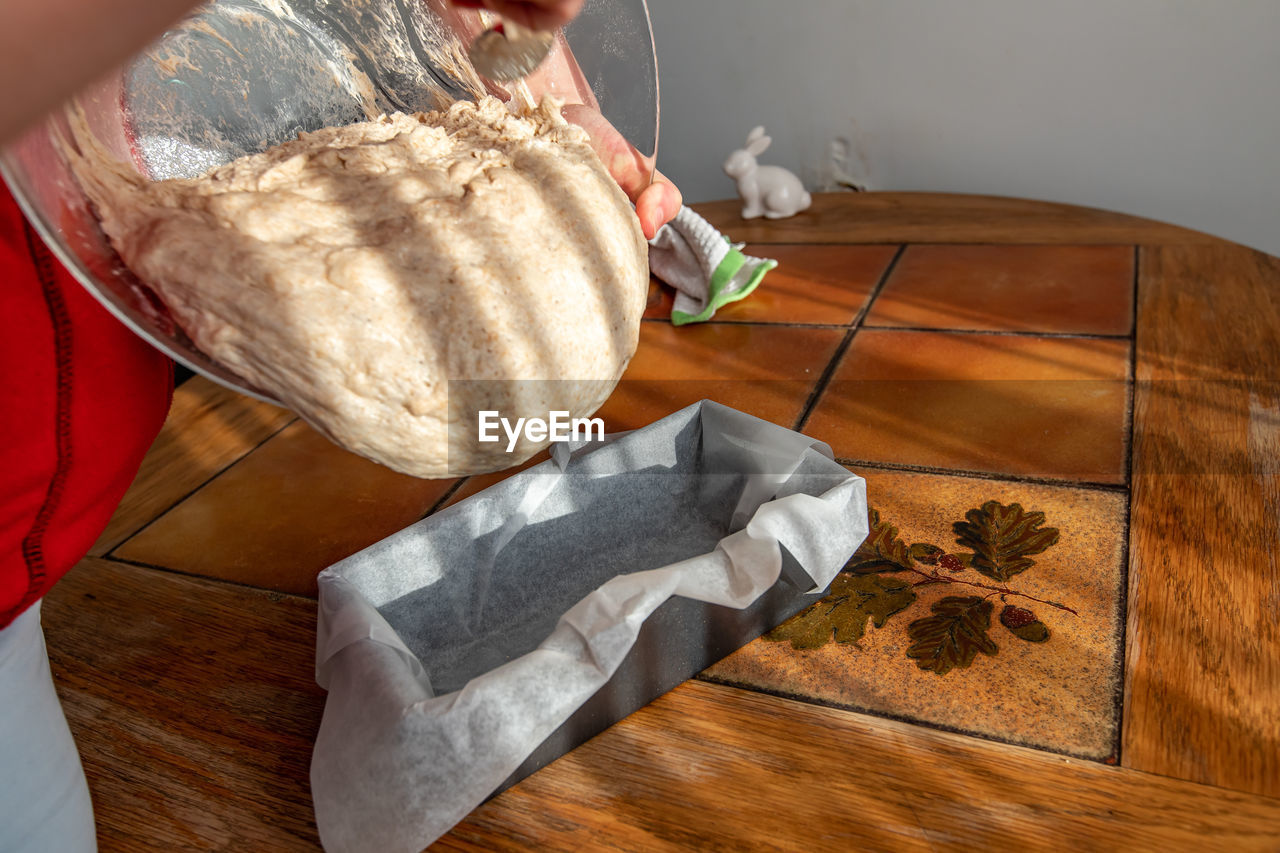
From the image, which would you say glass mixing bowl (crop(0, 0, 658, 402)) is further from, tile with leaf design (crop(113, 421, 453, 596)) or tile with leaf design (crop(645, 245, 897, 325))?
tile with leaf design (crop(645, 245, 897, 325))

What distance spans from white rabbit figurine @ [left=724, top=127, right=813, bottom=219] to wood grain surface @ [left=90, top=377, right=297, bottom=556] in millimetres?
969

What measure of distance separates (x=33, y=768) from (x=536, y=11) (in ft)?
2.05

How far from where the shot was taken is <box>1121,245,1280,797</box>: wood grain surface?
60 centimetres

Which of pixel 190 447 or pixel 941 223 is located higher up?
pixel 941 223

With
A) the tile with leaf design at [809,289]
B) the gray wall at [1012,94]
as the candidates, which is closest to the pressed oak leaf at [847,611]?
the tile with leaf design at [809,289]

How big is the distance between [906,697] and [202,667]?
600 millimetres

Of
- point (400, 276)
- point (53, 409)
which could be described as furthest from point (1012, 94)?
point (53, 409)

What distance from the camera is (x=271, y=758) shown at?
0.68m

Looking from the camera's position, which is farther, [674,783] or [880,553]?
[880,553]

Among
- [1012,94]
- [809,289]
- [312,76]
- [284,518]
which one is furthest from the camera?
[1012,94]

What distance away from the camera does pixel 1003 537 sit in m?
0.81

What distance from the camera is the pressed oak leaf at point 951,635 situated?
0.68 m

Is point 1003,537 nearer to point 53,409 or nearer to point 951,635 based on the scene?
point 951,635

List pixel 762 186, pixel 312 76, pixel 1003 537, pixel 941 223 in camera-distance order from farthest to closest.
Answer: pixel 762 186 < pixel 941 223 < pixel 1003 537 < pixel 312 76
